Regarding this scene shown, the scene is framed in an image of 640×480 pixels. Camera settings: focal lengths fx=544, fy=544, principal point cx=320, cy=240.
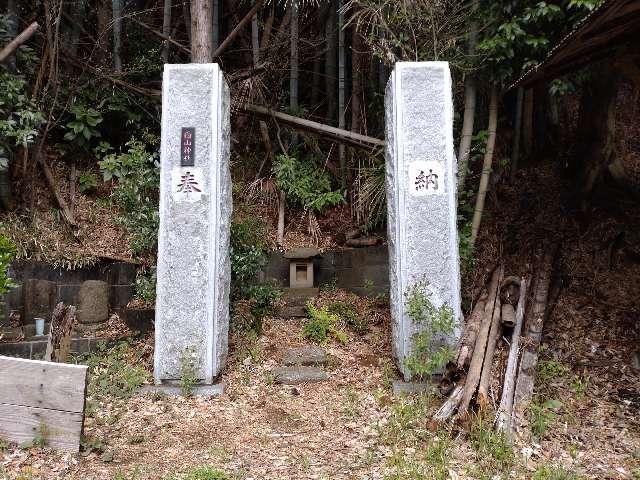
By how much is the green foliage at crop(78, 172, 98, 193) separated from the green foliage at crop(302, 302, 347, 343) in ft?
11.1

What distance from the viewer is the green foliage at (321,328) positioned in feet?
18.5

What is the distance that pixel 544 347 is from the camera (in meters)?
4.79

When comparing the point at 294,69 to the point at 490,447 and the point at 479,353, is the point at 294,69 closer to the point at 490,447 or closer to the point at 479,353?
the point at 479,353

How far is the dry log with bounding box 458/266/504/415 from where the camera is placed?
12.8ft

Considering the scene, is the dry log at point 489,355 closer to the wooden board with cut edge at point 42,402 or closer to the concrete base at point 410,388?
the concrete base at point 410,388

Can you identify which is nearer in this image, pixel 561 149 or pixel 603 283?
pixel 603 283

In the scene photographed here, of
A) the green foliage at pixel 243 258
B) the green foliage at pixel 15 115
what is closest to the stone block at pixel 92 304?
the green foliage at pixel 243 258

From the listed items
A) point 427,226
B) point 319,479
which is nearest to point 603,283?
point 427,226

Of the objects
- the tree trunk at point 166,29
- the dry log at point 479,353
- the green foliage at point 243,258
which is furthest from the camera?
the tree trunk at point 166,29

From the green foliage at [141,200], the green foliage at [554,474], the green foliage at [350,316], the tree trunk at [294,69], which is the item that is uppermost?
the tree trunk at [294,69]

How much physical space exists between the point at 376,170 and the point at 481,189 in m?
1.25

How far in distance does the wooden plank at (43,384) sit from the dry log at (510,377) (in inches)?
110

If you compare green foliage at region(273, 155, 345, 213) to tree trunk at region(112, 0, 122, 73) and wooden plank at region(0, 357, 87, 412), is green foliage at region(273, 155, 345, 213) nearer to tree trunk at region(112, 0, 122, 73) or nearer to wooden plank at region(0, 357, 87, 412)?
tree trunk at region(112, 0, 122, 73)

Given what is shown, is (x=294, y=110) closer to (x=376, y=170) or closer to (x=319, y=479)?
(x=376, y=170)
